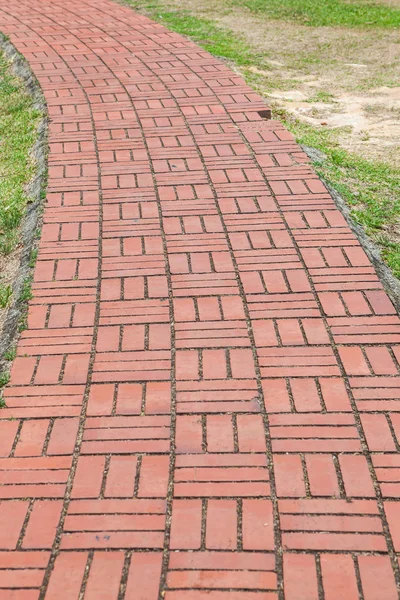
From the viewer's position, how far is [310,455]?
8.42ft

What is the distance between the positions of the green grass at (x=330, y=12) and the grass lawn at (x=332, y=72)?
12mm

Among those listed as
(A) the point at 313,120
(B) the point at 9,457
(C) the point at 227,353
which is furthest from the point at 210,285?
(A) the point at 313,120

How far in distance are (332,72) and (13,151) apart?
3360 millimetres

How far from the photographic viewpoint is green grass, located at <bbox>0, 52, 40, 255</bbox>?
4.23 metres

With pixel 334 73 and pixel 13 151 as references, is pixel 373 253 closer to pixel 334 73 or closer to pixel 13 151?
pixel 13 151

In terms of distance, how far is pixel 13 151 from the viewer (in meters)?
5.30

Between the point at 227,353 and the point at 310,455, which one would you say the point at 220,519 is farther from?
the point at 227,353

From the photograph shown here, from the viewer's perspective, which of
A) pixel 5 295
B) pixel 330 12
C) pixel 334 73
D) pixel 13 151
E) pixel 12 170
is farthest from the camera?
pixel 330 12

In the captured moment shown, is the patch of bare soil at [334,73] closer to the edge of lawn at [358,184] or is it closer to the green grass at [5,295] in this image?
the edge of lawn at [358,184]

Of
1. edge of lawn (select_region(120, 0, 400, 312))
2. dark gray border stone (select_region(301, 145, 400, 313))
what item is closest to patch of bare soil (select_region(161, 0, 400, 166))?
edge of lawn (select_region(120, 0, 400, 312))

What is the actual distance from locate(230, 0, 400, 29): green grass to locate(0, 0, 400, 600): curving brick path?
4672 mm

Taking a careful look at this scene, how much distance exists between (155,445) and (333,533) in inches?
26.7

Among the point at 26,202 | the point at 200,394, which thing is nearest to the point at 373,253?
the point at 200,394

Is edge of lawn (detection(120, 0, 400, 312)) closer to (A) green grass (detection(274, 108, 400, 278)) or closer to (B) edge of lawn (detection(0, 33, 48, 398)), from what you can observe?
(A) green grass (detection(274, 108, 400, 278))
